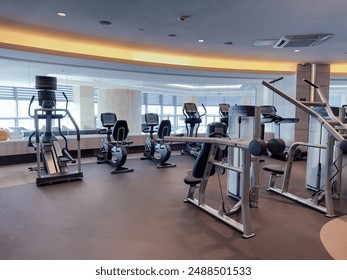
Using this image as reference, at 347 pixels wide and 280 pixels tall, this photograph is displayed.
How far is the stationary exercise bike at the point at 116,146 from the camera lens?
19.0 feet

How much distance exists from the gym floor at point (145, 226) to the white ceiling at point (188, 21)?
2862 mm

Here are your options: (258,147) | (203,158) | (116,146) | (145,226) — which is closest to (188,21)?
(203,158)

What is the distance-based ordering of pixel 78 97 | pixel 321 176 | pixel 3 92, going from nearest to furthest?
1. pixel 321 176
2. pixel 3 92
3. pixel 78 97

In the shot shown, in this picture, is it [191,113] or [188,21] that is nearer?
[188,21]

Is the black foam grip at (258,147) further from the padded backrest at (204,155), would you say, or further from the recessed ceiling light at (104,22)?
the recessed ceiling light at (104,22)

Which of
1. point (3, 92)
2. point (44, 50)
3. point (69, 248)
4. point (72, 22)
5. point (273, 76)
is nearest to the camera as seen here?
point (69, 248)

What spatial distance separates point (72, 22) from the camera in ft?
15.6

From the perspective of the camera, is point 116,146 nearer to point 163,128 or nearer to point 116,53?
point 163,128

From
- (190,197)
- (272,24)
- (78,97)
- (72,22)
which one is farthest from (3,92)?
(272,24)

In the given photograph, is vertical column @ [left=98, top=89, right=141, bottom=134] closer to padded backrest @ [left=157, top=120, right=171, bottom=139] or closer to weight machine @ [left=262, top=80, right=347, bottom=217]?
padded backrest @ [left=157, top=120, right=171, bottom=139]

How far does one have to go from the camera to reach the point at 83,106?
27.7 ft

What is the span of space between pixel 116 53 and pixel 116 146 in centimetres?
251

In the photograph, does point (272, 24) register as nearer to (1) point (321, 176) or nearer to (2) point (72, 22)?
(1) point (321, 176)

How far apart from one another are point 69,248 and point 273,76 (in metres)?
8.32
